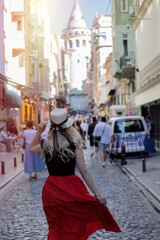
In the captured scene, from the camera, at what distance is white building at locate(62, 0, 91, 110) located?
385 feet

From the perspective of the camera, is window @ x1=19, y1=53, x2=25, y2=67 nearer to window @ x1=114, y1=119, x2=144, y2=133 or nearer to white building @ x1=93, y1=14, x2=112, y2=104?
window @ x1=114, y1=119, x2=144, y2=133

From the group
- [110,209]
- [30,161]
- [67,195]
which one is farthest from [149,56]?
[67,195]

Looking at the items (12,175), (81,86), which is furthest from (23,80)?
(81,86)

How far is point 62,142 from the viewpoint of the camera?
3.64m

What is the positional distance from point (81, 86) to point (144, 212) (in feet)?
371

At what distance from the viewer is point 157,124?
20156 millimetres

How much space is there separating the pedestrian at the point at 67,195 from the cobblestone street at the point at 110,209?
1536 millimetres

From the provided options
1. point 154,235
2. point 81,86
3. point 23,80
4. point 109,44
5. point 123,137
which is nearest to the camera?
point 154,235

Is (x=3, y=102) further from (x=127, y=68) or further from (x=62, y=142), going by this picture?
(x=62, y=142)

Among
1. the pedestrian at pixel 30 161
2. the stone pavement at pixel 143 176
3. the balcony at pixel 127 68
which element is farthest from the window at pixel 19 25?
the pedestrian at pixel 30 161

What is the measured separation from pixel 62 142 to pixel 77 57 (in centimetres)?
11712

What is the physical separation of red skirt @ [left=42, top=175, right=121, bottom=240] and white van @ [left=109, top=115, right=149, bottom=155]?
425 inches

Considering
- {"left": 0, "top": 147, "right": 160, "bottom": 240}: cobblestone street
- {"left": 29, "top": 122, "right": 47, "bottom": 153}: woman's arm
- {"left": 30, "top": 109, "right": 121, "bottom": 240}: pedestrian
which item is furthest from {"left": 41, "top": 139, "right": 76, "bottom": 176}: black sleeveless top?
{"left": 0, "top": 147, "right": 160, "bottom": 240}: cobblestone street

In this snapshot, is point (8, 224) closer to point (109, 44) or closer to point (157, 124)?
point (157, 124)
